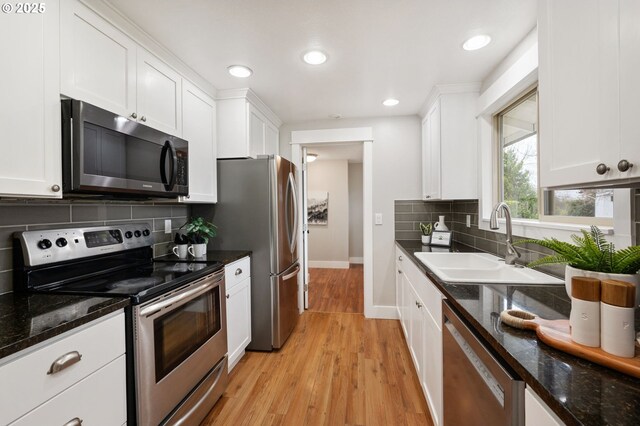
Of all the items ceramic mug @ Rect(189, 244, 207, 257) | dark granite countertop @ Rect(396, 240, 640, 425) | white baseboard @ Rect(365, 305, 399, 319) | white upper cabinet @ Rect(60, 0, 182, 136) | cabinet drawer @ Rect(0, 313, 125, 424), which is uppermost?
white upper cabinet @ Rect(60, 0, 182, 136)

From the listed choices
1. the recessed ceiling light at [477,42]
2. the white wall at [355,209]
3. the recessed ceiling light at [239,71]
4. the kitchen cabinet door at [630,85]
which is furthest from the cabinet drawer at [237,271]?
the white wall at [355,209]

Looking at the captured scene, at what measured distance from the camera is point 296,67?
2037 mm

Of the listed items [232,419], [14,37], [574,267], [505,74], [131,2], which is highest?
[131,2]

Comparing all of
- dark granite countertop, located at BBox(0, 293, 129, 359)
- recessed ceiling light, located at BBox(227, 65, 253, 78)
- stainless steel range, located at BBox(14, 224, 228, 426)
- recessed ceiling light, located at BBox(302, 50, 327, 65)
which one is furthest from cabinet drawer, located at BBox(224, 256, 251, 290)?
recessed ceiling light, located at BBox(302, 50, 327, 65)

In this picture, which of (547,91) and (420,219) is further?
(420,219)

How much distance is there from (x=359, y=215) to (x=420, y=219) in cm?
311

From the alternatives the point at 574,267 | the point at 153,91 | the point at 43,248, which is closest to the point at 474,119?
the point at 574,267

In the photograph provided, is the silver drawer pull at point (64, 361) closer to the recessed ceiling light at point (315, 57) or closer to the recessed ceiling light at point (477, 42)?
the recessed ceiling light at point (315, 57)

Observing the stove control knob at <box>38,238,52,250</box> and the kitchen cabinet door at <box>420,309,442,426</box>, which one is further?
the kitchen cabinet door at <box>420,309,442,426</box>

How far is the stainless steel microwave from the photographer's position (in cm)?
117

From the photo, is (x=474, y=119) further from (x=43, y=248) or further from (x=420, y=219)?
(x=43, y=248)

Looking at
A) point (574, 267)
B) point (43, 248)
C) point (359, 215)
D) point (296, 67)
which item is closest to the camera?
point (574, 267)

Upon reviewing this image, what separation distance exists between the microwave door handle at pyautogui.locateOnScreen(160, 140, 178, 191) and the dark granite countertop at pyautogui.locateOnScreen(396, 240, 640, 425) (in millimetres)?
1711

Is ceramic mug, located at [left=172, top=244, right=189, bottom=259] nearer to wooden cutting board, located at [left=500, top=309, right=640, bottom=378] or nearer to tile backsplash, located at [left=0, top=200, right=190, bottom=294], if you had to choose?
tile backsplash, located at [left=0, top=200, right=190, bottom=294]
